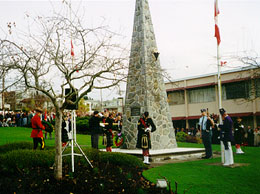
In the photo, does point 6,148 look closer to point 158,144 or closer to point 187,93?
point 158,144

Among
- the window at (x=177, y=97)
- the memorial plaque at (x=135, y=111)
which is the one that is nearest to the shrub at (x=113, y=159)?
the memorial plaque at (x=135, y=111)

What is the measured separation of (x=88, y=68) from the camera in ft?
26.1

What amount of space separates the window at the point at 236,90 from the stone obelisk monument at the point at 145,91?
1396cm

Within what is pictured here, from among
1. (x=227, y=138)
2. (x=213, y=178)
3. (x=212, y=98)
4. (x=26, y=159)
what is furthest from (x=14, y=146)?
(x=212, y=98)

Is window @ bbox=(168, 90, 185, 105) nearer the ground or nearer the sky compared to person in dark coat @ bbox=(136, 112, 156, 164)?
nearer the sky

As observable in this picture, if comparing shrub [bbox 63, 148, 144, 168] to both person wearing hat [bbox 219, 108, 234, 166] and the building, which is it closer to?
person wearing hat [bbox 219, 108, 234, 166]

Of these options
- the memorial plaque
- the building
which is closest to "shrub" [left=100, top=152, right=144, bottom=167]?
the memorial plaque

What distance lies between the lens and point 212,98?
30.1 m

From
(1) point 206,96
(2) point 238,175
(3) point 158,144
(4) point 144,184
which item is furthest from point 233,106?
(4) point 144,184

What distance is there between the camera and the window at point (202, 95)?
3012 cm

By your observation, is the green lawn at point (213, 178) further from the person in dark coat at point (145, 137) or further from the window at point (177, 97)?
the window at point (177, 97)

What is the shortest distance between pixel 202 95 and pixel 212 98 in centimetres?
132

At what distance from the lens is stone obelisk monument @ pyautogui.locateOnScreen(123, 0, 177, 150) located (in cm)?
1529

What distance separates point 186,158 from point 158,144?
6.56 ft
